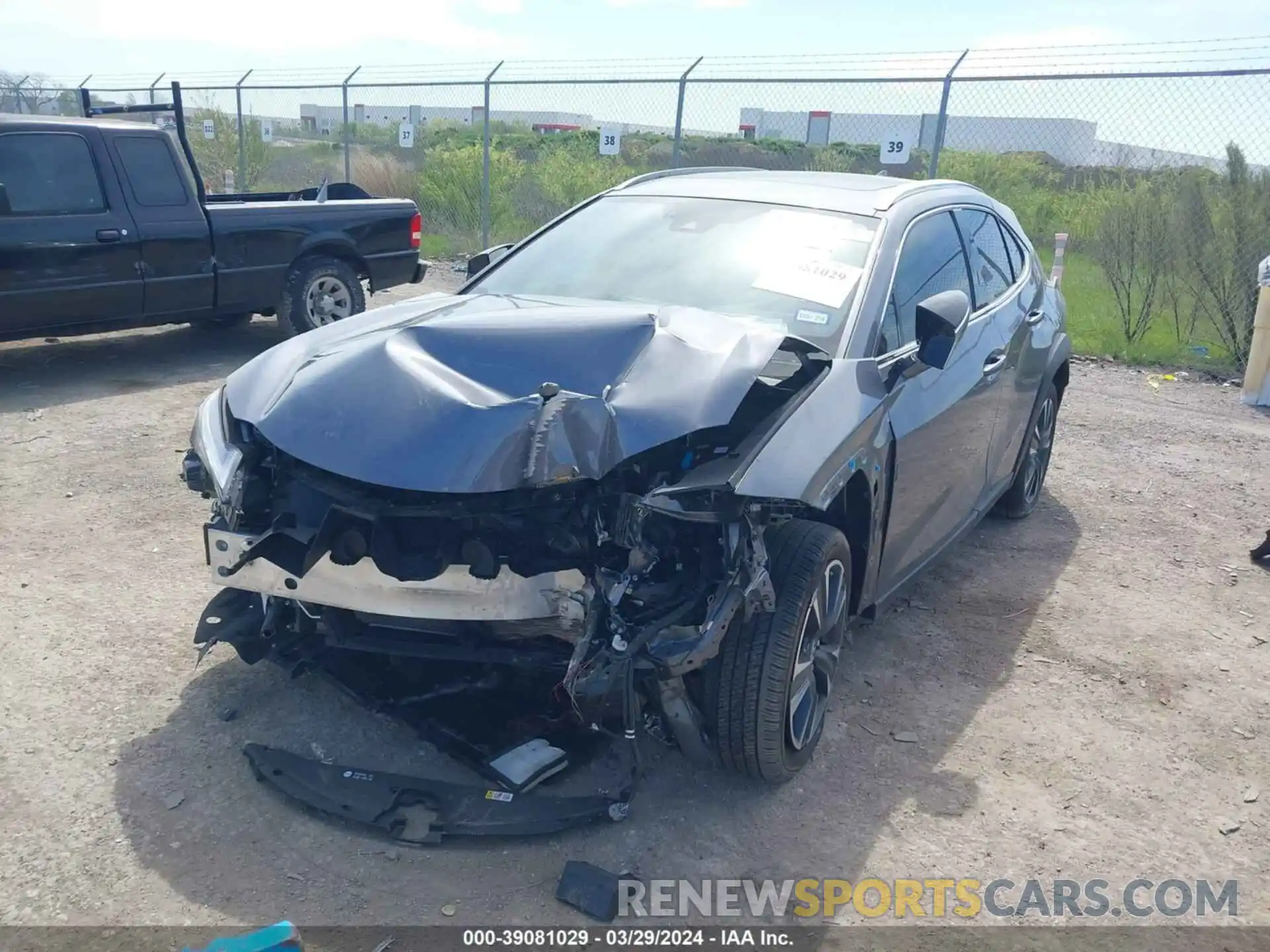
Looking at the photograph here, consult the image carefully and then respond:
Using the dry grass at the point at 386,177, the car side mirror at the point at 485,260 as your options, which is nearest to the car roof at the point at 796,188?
the car side mirror at the point at 485,260

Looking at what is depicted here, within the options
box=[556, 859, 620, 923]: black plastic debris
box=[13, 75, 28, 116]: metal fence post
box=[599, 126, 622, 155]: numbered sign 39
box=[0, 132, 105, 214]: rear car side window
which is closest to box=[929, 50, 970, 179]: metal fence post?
box=[599, 126, 622, 155]: numbered sign 39

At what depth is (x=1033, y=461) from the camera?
5668 millimetres

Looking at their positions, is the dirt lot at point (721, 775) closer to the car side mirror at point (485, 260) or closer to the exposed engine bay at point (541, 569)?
the exposed engine bay at point (541, 569)

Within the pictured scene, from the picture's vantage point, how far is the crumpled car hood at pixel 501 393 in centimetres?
283

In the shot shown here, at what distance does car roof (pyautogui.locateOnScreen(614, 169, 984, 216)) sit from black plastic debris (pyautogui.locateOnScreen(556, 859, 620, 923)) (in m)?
2.69

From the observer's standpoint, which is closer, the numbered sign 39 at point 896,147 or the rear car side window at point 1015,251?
the rear car side window at point 1015,251

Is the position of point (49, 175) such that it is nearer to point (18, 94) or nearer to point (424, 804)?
point (424, 804)

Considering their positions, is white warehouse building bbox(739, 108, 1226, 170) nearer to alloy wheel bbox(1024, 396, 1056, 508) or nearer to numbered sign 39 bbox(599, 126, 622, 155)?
numbered sign 39 bbox(599, 126, 622, 155)

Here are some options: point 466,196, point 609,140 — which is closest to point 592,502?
point 609,140

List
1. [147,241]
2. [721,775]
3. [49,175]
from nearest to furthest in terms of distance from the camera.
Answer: [721,775] < [49,175] < [147,241]

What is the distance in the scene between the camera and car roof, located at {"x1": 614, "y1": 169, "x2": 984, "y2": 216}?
429cm

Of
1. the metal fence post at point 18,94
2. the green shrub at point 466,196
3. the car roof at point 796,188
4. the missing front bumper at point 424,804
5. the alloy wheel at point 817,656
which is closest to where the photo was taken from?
the missing front bumper at point 424,804

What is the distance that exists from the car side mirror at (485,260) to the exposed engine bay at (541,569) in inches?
70.1
